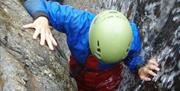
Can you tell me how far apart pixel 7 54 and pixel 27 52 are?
38 cm

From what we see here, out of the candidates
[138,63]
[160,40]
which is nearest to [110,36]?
[138,63]

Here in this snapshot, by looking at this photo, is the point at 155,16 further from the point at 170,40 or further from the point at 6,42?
the point at 6,42

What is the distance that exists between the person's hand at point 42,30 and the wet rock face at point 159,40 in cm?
193

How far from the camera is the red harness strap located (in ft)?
22.2

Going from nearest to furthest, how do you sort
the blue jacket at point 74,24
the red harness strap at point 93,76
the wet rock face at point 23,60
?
1. the wet rock face at point 23,60
2. the blue jacket at point 74,24
3. the red harness strap at point 93,76

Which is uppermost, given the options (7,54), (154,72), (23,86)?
(7,54)

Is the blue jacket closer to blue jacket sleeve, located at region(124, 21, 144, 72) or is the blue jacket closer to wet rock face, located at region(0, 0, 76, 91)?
blue jacket sleeve, located at region(124, 21, 144, 72)

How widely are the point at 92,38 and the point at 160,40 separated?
1.65 metres

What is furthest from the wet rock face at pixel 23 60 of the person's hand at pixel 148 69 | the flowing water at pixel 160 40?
the flowing water at pixel 160 40

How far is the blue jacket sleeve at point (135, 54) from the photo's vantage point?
20.6 ft

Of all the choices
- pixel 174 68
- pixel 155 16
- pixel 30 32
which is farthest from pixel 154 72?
pixel 30 32

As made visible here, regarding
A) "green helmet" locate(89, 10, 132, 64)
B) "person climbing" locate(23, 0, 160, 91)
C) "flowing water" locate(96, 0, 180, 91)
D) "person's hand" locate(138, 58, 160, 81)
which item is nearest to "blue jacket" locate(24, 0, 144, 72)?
"person climbing" locate(23, 0, 160, 91)

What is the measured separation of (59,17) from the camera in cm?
586

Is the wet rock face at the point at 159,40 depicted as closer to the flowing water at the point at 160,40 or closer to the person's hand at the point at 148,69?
the flowing water at the point at 160,40
